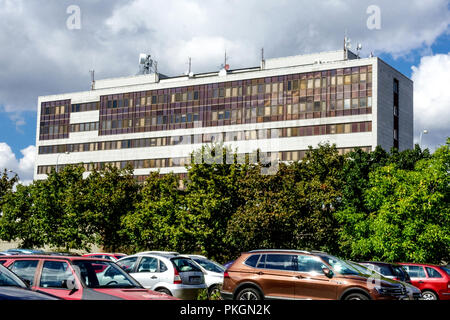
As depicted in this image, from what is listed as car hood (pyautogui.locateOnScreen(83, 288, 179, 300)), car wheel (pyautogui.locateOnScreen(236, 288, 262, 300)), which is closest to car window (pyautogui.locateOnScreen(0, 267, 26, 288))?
car hood (pyautogui.locateOnScreen(83, 288, 179, 300))

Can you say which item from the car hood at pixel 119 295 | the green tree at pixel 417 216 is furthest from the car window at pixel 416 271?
the car hood at pixel 119 295

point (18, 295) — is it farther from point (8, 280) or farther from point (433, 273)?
point (433, 273)

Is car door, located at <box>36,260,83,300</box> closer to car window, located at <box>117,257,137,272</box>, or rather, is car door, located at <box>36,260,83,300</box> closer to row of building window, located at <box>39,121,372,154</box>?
car window, located at <box>117,257,137,272</box>

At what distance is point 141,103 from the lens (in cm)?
7369

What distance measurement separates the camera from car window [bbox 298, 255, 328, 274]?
555 inches

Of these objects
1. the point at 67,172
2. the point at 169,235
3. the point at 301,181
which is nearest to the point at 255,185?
the point at 301,181

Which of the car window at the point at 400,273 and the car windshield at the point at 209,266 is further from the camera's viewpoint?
the car windshield at the point at 209,266

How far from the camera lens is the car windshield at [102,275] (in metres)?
10.1

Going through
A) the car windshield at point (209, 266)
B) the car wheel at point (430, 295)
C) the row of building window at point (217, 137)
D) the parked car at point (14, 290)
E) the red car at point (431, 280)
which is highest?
the row of building window at point (217, 137)

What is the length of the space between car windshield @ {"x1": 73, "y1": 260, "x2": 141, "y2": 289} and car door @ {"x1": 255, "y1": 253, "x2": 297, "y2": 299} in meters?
4.75

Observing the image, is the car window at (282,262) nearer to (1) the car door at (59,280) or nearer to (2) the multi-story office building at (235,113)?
(1) the car door at (59,280)

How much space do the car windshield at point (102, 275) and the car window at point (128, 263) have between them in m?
5.61

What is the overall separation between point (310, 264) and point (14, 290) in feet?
26.7
